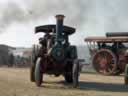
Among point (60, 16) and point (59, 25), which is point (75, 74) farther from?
point (60, 16)

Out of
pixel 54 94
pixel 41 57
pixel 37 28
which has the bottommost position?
pixel 54 94

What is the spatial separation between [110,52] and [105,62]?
75 cm

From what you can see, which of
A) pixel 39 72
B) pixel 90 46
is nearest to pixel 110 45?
pixel 90 46

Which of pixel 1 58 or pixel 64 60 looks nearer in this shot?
pixel 64 60

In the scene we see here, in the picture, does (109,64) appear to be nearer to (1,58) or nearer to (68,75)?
(68,75)

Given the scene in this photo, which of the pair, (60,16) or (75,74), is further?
(60,16)

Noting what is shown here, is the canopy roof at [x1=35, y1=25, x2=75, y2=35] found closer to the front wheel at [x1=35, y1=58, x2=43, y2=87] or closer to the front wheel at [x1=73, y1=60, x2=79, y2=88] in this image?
the front wheel at [x1=35, y1=58, x2=43, y2=87]

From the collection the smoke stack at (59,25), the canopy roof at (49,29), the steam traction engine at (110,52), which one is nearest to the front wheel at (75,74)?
the smoke stack at (59,25)

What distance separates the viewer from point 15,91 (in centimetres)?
1502

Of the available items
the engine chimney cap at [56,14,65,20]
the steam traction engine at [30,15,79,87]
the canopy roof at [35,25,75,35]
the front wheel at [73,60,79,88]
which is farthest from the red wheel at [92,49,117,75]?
the front wheel at [73,60,79,88]

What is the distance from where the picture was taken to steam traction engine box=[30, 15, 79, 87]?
17391 millimetres

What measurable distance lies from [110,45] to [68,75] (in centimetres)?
1000

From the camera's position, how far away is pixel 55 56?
1777cm

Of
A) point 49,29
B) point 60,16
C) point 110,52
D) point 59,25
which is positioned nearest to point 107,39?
point 110,52
